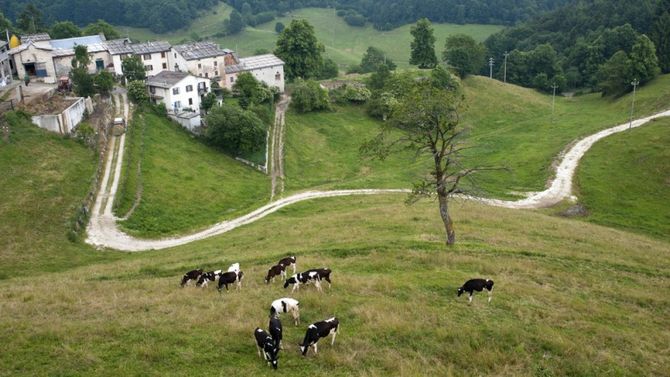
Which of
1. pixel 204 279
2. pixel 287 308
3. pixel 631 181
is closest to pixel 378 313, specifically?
pixel 287 308

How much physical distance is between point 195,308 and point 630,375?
66.1 ft

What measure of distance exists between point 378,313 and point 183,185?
4769cm

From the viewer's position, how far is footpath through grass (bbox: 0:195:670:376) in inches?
912

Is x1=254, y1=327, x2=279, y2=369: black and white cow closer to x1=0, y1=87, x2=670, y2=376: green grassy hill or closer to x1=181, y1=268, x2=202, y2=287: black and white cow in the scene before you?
x1=0, y1=87, x2=670, y2=376: green grassy hill

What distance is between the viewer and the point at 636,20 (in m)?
162

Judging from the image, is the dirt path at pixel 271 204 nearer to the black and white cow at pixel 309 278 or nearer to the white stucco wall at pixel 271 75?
the black and white cow at pixel 309 278

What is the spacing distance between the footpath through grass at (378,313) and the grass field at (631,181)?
2110 cm

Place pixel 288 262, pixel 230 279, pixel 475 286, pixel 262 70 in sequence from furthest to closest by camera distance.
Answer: pixel 262 70 → pixel 288 262 → pixel 230 279 → pixel 475 286

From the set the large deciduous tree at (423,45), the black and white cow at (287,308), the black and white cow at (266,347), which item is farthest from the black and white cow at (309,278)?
the large deciduous tree at (423,45)

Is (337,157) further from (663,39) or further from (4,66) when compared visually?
(663,39)

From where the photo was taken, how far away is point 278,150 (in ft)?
301

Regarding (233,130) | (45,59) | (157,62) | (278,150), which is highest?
(45,59)

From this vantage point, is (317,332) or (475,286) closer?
(317,332)

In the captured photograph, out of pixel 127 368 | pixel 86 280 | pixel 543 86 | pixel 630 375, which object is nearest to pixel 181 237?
pixel 86 280
